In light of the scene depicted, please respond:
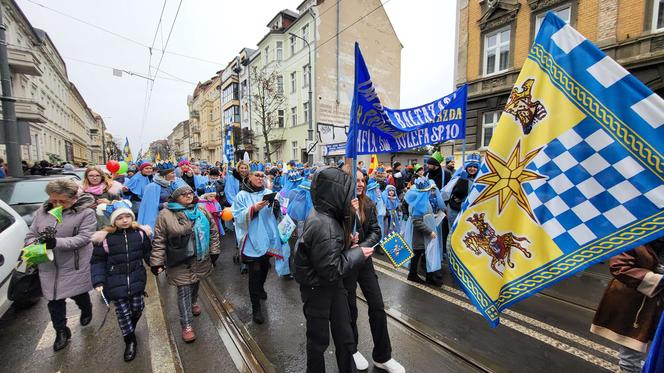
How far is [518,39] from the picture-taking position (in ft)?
44.4

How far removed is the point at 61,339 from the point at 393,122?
4687 millimetres

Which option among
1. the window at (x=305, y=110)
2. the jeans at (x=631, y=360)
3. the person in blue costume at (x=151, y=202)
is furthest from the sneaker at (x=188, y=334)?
the window at (x=305, y=110)

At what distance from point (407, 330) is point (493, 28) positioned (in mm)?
16239

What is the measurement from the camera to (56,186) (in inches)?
122

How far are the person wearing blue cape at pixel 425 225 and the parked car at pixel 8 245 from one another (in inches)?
209

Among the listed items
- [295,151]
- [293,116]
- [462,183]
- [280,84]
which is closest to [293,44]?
[280,84]

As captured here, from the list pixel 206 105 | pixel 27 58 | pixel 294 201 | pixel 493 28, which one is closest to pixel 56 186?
pixel 294 201

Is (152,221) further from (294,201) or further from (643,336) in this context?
(643,336)

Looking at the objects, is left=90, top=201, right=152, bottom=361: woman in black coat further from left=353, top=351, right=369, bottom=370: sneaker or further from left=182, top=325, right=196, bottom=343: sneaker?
left=353, top=351, right=369, bottom=370: sneaker

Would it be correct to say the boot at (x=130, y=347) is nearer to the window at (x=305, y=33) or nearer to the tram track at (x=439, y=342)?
the tram track at (x=439, y=342)

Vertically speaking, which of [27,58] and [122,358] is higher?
[27,58]

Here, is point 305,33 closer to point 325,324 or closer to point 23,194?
point 23,194

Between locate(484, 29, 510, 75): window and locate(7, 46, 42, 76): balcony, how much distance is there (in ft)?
93.9

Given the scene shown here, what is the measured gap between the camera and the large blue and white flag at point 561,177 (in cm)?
155
